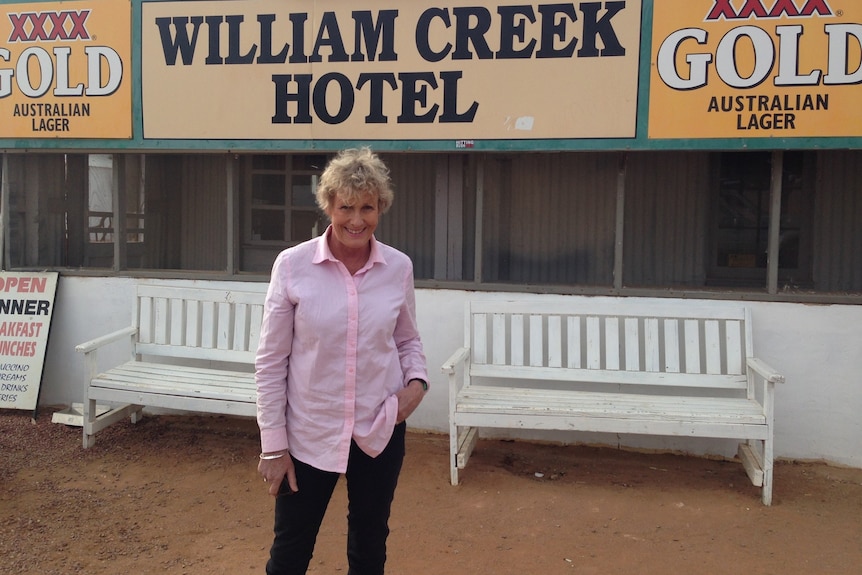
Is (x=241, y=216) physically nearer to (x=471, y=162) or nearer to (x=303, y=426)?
(x=471, y=162)

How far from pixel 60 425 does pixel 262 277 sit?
1.85m

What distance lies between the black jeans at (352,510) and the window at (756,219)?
372cm

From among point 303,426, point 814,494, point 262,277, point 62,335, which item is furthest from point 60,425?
point 814,494

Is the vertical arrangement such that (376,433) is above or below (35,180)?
below

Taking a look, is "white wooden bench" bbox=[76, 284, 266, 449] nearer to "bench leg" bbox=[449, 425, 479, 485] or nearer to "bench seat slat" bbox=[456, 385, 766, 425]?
"bench leg" bbox=[449, 425, 479, 485]

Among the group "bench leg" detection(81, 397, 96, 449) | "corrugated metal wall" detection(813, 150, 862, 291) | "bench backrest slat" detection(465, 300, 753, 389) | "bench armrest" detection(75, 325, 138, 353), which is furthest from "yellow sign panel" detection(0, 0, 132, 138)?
"corrugated metal wall" detection(813, 150, 862, 291)

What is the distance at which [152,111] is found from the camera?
223 inches

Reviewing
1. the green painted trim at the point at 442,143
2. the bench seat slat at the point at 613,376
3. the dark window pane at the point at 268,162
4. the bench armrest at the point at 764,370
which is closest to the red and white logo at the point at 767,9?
the green painted trim at the point at 442,143

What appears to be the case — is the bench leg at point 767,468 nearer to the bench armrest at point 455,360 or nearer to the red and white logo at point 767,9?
the bench armrest at point 455,360

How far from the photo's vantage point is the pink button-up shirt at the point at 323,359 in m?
2.41

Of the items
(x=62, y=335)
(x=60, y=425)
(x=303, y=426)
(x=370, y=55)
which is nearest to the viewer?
(x=303, y=426)

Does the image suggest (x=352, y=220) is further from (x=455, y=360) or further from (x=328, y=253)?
(x=455, y=360)

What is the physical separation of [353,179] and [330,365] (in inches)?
23.4

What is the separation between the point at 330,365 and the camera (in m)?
2.43
